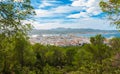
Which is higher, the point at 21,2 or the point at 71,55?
the point at 21,2

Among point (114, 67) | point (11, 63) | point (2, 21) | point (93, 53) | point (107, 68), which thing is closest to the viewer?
point (2, 21)

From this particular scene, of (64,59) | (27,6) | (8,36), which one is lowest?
(64,59)

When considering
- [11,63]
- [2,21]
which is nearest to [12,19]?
[2,21]

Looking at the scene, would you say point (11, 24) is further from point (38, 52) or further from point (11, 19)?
point (38, 52)

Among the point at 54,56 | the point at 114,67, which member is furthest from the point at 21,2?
the point at 54,56

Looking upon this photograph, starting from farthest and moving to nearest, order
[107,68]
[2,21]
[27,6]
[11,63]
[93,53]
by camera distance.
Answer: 1. [93,53]
2. [11,63]
3. [107,68]
4. [27,6]
5. [2,21]

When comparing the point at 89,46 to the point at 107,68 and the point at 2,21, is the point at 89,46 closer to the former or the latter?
the point at 107,68

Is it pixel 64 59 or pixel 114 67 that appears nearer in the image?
pixel 114 67

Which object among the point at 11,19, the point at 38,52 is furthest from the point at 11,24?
the point at 38,52

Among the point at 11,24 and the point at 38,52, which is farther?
the point at 38,52

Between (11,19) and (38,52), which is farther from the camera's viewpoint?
(38,52)
